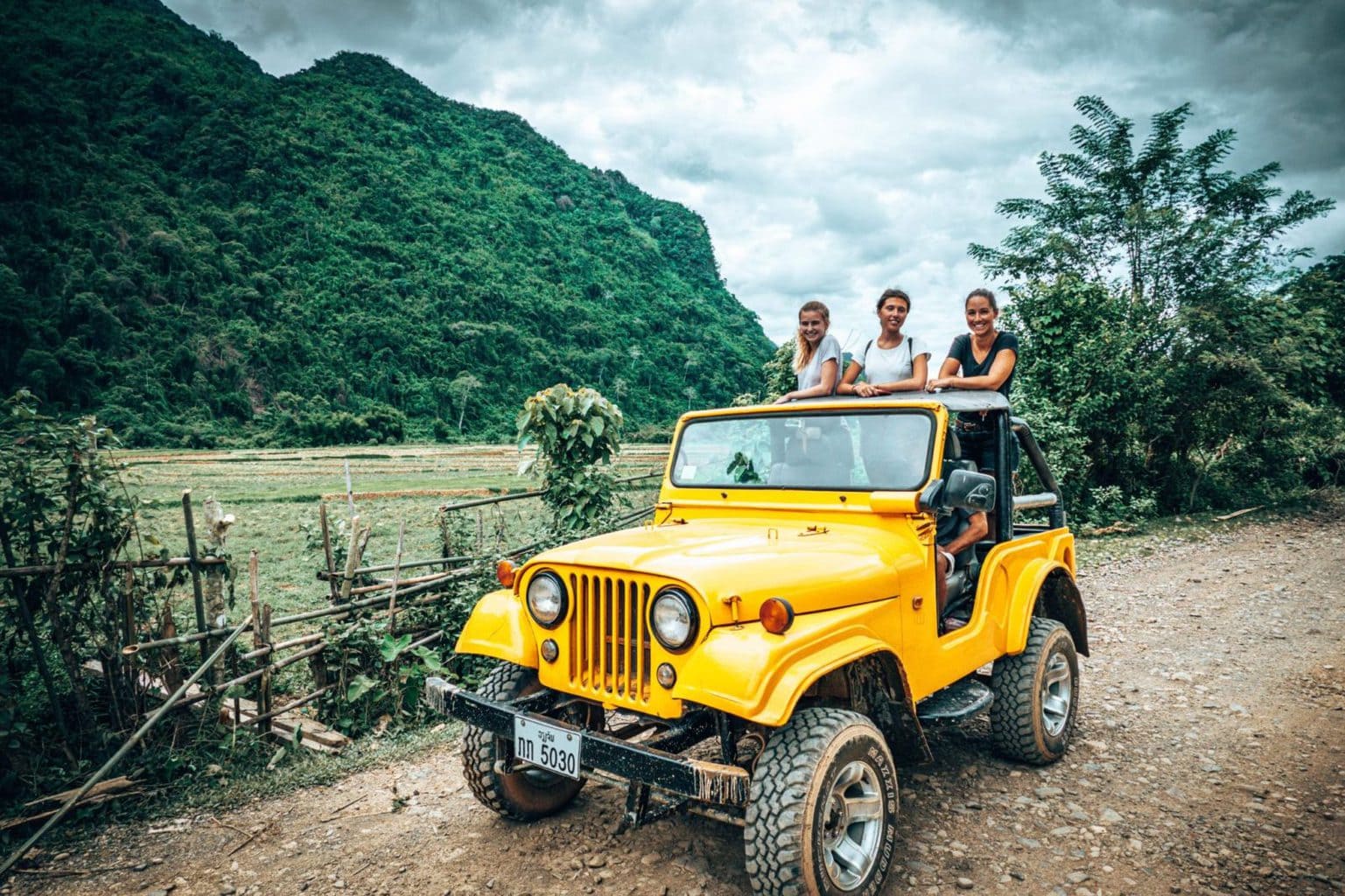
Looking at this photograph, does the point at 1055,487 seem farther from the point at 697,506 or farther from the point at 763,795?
the point at 763,795

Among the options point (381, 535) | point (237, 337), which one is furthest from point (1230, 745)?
point (237, 337)

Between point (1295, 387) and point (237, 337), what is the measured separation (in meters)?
60.3

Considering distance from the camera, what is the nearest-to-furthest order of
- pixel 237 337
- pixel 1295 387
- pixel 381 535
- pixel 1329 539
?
pixel 1329 539 < pixel 1295 387 < pixel 381 535 < pixel 237 337

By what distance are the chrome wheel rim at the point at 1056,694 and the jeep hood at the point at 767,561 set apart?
5.32 ft

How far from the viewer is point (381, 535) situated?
16.6 metres

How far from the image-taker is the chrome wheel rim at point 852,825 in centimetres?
303

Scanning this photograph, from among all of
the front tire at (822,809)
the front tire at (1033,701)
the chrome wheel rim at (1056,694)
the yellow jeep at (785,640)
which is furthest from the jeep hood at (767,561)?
the chrome wheel rim at (1056,694)

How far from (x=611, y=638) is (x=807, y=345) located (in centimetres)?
297

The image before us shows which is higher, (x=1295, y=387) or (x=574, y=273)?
(x=574, y=273)

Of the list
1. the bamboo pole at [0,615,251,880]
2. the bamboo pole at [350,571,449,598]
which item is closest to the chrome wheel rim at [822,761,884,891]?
the bamboo pole at [0,615,251,880]

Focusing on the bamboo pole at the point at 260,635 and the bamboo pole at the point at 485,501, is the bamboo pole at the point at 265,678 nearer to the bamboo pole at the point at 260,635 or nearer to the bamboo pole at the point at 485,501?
the bamboo pole at the point at 260,635

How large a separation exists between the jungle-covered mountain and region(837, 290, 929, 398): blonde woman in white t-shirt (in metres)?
29.4

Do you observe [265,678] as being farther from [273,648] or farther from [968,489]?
[968,489]

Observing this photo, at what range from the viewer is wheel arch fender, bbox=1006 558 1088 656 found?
14.5 feet
